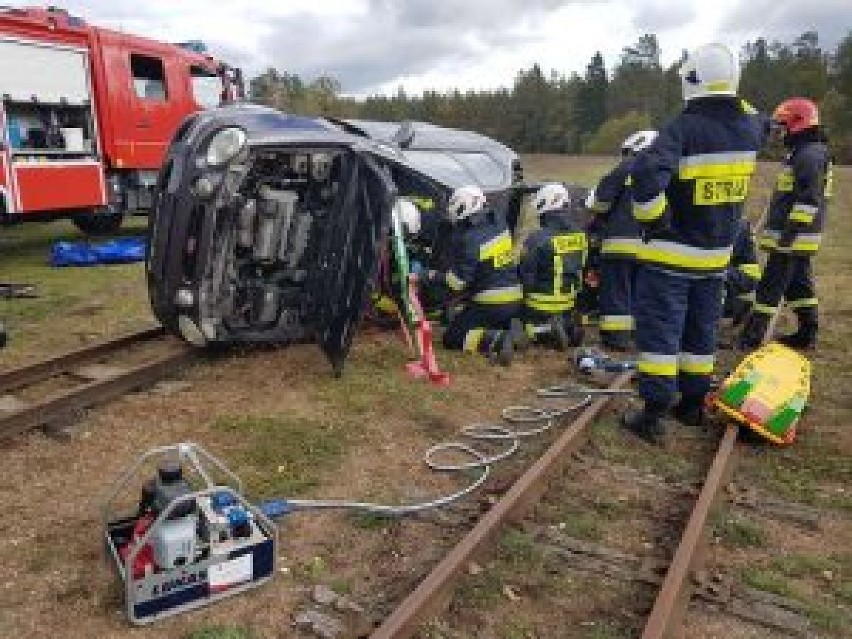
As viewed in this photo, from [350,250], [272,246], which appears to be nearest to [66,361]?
[272,246]

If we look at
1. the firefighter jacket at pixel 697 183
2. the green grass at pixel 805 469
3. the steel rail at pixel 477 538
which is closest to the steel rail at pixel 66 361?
the steel rail at pixel 477 538

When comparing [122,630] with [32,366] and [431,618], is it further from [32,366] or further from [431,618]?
[32,366]

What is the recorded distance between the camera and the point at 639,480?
15.2 ft

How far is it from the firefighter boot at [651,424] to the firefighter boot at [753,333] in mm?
2478

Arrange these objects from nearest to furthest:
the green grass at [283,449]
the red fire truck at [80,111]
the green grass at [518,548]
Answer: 1. the green grass at [518,548]
2. the green grass at [283,449]
3. the red fire truck at [80,111]

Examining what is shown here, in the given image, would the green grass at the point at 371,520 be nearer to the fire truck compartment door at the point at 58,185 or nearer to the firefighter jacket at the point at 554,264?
the firefighter jacket at the point at 554,264

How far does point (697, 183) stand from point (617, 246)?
2.10m

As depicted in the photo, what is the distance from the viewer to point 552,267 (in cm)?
700

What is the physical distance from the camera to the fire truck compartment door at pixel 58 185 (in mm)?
10359

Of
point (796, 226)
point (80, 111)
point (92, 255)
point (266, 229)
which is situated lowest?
point (92, 255)

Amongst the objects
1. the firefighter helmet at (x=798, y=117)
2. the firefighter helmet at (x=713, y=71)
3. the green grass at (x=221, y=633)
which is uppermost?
the firefighter helmet at (x=713, y=71)

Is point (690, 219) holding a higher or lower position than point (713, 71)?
lower

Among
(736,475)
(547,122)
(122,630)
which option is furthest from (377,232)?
(547,122)

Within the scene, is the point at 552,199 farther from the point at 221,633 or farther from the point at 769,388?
the point at 221,633
